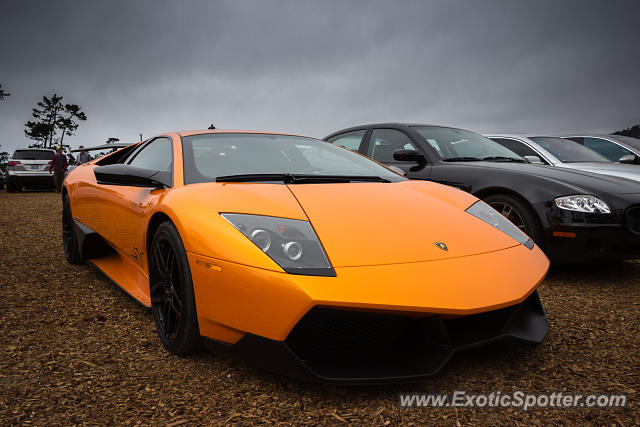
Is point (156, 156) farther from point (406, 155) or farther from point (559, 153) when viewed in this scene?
point (559, 153)

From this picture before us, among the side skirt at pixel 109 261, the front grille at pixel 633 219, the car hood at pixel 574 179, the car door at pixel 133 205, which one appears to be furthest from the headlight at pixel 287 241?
the front grille at pixel 633 219

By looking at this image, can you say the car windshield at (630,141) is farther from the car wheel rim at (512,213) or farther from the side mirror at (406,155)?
the side mirror at (406,155)

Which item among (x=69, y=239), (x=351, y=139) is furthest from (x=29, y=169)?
(x=351, y=139)

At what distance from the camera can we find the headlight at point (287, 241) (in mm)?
1553

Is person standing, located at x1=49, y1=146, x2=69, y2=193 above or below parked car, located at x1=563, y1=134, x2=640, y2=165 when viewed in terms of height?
below

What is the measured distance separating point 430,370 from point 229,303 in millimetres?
747

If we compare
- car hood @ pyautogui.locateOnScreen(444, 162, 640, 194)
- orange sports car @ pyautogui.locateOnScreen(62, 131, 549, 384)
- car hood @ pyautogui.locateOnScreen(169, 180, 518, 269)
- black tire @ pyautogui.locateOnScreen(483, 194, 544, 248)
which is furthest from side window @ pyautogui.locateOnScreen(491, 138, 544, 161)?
car hood @ pyautogui.locateOnScreen(169, 180, 518, 269)

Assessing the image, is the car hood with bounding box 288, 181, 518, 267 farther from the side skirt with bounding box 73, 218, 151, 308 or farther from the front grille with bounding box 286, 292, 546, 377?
the side skirt with bounding box 73, 218, 151, 308

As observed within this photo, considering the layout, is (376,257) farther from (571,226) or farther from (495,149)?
(495,149)

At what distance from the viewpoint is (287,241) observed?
1650 mm

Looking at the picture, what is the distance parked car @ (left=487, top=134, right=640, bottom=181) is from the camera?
4.88 m

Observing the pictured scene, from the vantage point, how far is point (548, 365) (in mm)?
1871

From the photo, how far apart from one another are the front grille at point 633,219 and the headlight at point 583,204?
150 millimetres

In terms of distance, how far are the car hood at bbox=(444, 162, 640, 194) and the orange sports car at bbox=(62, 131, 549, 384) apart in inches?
51.4
